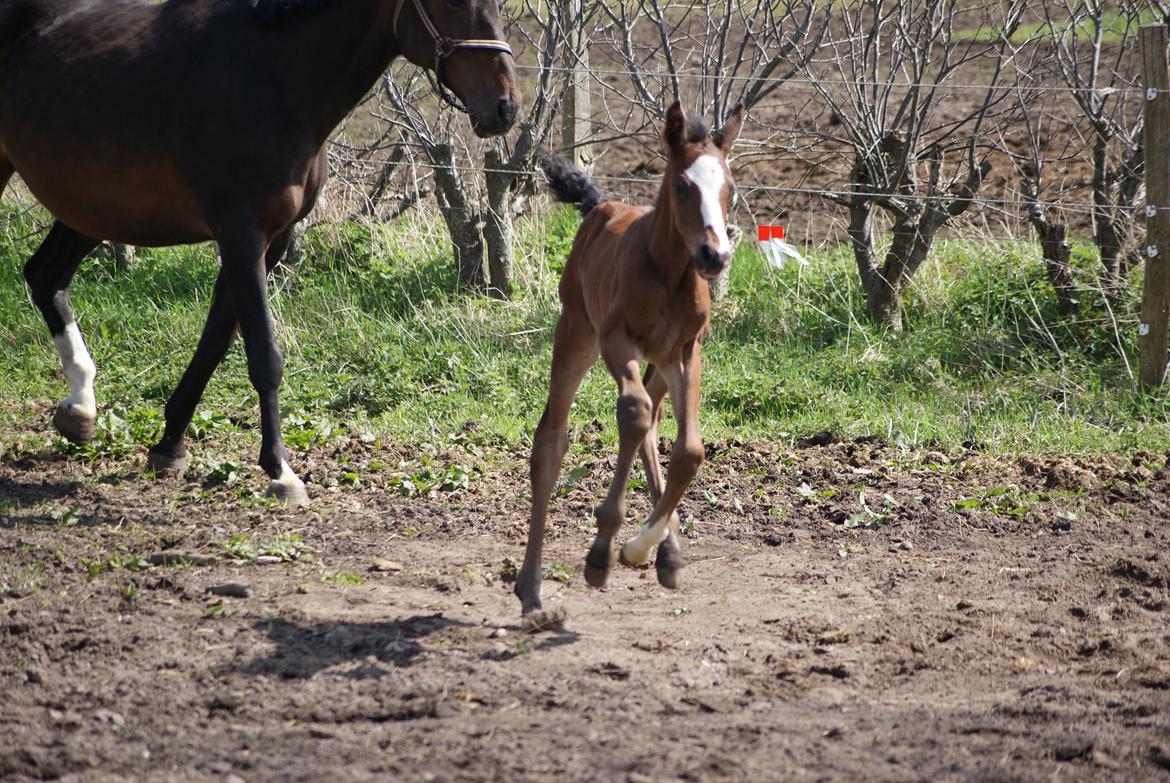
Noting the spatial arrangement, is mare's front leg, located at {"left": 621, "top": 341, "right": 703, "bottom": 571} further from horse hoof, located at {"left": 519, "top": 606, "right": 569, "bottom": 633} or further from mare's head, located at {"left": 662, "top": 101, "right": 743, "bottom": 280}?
mare's head, located at {"left": 662, "top": 101, "right": 743, "bottom": 280}

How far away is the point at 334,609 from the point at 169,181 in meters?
2.51

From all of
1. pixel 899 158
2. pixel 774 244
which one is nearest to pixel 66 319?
pixel 774 244

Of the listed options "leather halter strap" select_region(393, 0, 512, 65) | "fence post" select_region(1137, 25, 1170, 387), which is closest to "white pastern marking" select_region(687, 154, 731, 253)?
"leather halter strap" select_region(393, 0, 512, 65)

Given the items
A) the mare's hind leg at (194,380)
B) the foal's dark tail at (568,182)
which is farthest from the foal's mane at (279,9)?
the foal's dark tail at (568,182)

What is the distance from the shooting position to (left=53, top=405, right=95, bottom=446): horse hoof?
255 inches

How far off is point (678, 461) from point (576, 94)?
574cm

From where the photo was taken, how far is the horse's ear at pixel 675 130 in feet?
14.4

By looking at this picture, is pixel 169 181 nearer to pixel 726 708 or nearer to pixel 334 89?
pixel 334 89

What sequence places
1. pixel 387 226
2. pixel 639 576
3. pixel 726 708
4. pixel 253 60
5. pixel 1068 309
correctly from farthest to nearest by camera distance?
pixel 387 226, pixel 1068 309, pixel 253 60, pixel 639 576, pixel 726 708

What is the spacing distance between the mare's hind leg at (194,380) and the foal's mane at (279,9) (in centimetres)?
109

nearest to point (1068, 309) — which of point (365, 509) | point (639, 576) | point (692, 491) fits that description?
point (692, 491)

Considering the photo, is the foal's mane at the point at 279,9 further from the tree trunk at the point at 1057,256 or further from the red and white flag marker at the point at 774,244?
the tree trunk at the point at 1057,256

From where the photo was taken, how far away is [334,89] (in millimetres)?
5871

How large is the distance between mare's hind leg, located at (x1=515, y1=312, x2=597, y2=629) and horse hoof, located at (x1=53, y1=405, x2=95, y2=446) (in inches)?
113
